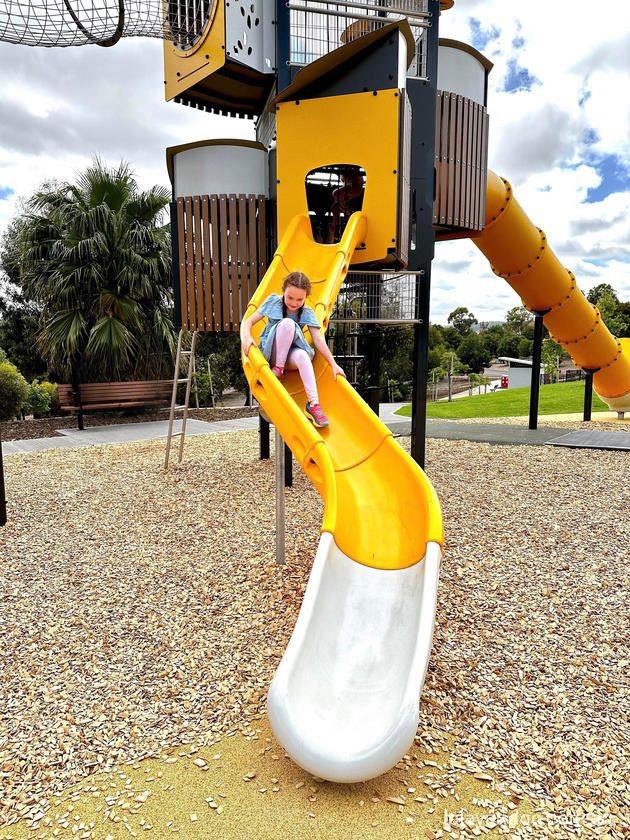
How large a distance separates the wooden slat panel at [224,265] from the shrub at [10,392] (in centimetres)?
764

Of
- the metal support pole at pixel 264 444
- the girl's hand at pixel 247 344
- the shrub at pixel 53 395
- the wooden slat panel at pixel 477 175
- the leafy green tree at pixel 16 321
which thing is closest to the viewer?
the girl's hand at pixel 247 344

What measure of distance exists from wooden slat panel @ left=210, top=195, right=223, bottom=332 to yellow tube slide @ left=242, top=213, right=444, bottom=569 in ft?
6.52

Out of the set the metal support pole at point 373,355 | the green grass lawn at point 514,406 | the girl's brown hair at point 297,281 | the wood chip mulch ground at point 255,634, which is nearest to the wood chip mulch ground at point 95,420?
the green grass lawn at point 514,406

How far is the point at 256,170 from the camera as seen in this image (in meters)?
6.42

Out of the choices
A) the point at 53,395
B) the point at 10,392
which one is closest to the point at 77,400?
the point at 10,392

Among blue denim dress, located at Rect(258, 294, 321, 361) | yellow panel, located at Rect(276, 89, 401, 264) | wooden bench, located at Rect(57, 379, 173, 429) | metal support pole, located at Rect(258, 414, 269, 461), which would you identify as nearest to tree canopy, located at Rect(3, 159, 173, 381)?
wooden bench, located at Rect(57, 379, 173, 429)

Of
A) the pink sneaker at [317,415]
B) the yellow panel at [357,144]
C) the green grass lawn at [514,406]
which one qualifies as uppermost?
the yellow panel at [357,144]

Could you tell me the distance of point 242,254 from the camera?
21.0 feet

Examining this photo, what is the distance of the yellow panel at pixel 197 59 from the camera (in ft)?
18.4

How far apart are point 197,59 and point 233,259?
82.2 inches

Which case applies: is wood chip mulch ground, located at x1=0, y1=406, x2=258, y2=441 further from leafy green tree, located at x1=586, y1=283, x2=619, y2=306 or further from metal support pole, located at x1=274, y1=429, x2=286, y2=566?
leafy green tree, located at x1=586, y1=283, x2=619, y2=306

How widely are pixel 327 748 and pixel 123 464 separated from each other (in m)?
6.62

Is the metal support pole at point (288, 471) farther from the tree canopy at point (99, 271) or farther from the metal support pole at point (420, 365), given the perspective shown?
the tree canopy at point (99, 271)

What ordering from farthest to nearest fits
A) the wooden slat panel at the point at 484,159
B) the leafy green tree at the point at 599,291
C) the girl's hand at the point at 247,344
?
the leafy green tree at the point at 599,291
the wooden slat panel at the point at 484,159
the girl's hand at the point at 247,344
